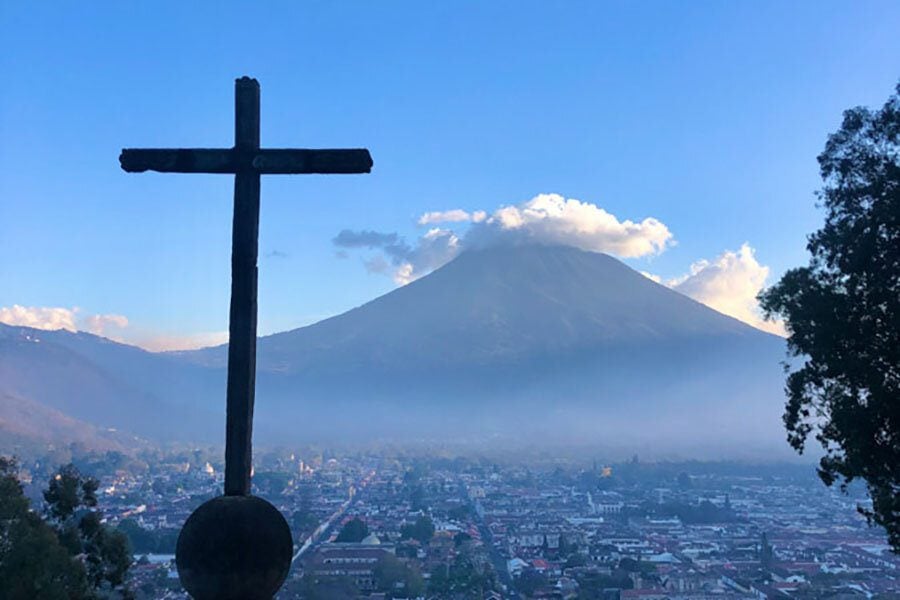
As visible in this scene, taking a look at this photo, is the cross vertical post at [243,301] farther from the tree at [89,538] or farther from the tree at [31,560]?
the tree at [89,538]

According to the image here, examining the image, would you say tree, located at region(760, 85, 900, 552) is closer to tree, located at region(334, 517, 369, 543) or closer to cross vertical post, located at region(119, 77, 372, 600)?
cross vertical post, located at region(119, 77, 372, 600)

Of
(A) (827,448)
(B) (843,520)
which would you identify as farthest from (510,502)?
(A) (827,448)

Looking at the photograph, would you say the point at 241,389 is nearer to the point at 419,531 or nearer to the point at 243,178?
the point at 243,178

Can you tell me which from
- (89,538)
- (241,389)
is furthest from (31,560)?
(241,389)

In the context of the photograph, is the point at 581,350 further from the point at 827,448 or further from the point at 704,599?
the point at 827,448

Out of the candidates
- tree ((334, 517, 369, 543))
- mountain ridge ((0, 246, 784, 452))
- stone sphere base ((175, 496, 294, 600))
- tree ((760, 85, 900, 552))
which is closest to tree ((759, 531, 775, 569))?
tree ((334, 517, 369, 543))
